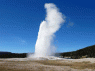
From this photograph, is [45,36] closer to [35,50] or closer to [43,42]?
[43,42]

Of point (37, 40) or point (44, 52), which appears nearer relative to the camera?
point (44, 52)

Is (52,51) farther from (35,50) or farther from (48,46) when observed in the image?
(35,50)

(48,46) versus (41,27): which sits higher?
(41,27)

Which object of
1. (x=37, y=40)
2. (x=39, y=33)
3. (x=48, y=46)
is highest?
(x=39, y=33)

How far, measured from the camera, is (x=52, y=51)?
56.3 meters

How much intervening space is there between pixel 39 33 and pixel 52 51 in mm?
13109

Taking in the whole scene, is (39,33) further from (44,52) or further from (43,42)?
(44,52)

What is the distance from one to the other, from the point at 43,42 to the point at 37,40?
442 cm

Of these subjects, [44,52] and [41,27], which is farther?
[41,27]

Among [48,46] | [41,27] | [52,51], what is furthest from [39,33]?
[52,51]

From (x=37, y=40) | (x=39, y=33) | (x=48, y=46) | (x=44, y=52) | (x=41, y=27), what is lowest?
(x=44, y=52)

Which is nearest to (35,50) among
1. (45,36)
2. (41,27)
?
(45,36)

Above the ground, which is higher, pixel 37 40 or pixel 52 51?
pixel 37 40

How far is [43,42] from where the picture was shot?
53.7m
